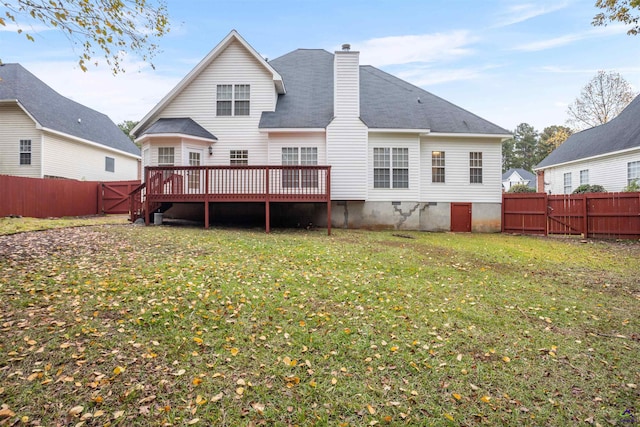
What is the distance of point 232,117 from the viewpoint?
47.0ft

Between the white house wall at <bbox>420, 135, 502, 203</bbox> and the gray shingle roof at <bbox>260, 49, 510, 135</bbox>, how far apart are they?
2.05ft

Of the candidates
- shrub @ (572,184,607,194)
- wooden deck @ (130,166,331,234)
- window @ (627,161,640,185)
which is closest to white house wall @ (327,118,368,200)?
wooden deck @ (130,166,331,234)

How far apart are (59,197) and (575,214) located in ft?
79.0

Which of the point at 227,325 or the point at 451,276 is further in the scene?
the point at 451,276

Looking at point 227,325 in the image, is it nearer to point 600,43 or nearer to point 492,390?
point 492,390

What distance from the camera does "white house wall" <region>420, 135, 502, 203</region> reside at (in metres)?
14.8

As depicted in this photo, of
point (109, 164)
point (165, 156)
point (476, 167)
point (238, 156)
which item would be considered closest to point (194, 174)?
point (165, 156)

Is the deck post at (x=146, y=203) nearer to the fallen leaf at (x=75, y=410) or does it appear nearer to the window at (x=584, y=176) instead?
the fallen leaf at (x=75, y=410)

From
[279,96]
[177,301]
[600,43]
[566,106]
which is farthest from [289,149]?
[566,106]

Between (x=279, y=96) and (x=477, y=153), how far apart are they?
9.91m

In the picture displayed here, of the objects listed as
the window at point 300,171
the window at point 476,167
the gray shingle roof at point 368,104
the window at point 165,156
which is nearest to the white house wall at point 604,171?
the gray shingle roof at point 368,104

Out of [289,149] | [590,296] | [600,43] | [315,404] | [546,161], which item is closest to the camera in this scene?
[315,404]

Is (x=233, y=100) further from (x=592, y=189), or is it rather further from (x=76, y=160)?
(x=592, y=189)

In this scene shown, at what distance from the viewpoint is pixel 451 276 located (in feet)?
22.3
